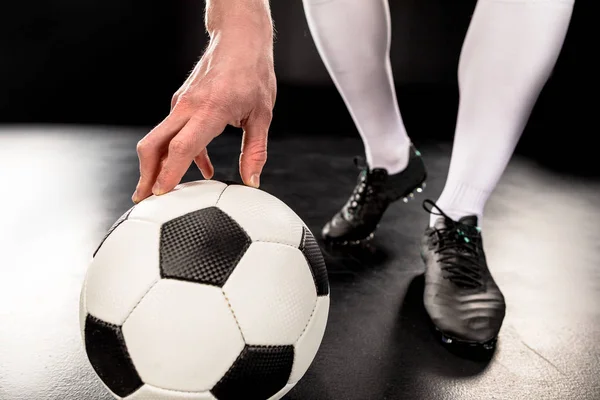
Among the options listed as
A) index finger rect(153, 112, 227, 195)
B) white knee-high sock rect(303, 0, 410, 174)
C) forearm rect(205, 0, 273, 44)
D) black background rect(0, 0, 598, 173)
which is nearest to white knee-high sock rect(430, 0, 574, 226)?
white knee-high sock rect(303, 0, 410, 174)

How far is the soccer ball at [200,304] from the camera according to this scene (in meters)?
0.68

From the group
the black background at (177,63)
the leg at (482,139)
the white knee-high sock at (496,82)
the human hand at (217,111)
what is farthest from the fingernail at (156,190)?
the black background at (177,63)

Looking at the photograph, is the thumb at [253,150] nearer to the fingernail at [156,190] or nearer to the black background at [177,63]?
the fingernail at [156,190]

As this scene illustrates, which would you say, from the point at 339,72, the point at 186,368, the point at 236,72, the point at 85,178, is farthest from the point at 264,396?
the point at 85,178

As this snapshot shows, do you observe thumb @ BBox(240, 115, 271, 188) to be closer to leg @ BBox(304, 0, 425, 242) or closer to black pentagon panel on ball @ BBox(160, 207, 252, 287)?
black pentagon panel on ball @ BBox(160, 207, 252, 287)

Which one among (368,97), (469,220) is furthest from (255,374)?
(368,97)

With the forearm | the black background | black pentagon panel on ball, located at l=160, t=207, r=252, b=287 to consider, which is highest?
the forearm

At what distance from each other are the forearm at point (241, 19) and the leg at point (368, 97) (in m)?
0.51

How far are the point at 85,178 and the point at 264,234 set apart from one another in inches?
58.0

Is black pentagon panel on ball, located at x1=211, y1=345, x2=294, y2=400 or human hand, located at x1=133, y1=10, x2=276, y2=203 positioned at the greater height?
human hand, located at x1=133, y1=10, x2=276, y2=203

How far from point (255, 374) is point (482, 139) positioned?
0.77m

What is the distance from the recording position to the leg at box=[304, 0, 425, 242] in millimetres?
1416

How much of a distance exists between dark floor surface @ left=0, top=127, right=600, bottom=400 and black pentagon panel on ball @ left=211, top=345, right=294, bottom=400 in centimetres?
18

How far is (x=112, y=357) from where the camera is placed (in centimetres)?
71
